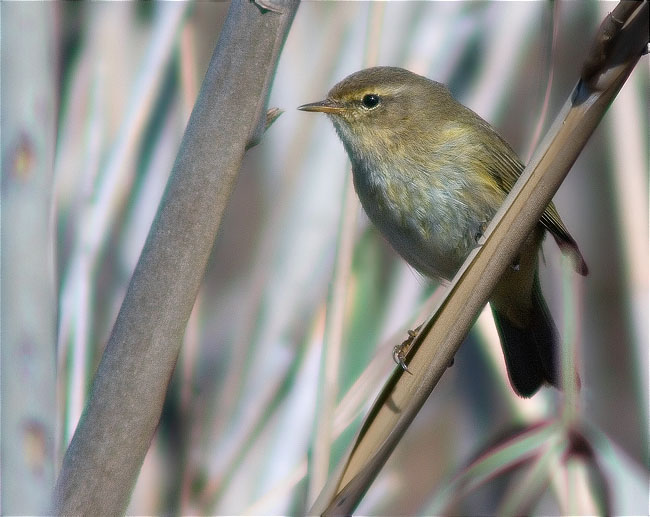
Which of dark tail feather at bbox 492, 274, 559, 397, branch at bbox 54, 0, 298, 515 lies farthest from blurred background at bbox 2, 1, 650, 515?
branch at bbox 54, 0, 298, 515

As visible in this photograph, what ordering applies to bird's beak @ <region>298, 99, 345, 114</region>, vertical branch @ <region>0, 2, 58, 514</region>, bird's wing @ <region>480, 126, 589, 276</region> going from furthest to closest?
1. bird's beak @ <region>298, 99, 345, 114</region>
2. bird's wing @ <region>480, 126, 589, 276</region>
3. vertical branch @ <region>0, 2, 58, 514</region>

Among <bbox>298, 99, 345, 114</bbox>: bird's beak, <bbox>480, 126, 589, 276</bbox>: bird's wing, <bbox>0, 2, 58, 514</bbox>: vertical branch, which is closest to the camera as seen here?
<bbox>0, 2, 58, 514</bbox>: vertical branch

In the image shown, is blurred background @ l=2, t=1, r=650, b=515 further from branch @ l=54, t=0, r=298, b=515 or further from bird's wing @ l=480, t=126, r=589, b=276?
branch @ l=54, t=0, r=298, b=515

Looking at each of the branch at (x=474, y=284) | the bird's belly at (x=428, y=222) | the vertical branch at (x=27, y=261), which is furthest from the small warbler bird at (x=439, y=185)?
the vertical branch at (x=27, y=261)

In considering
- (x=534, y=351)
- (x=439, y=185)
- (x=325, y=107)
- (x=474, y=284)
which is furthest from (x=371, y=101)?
(x=474, y=284)

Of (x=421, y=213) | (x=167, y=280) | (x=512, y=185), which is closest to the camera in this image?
(x=167, y=280)

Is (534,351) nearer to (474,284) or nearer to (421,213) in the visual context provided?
(421,213)
